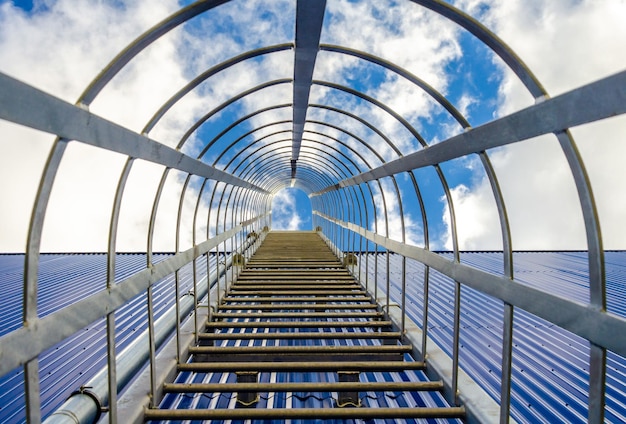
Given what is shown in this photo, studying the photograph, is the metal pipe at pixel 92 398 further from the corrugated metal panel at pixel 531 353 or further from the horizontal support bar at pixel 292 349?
the corrugated metal panel at pixel 531 353

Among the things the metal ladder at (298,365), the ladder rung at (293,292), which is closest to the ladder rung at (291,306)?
the metal ladder at (298,365)

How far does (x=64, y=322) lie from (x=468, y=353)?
19.3 feet

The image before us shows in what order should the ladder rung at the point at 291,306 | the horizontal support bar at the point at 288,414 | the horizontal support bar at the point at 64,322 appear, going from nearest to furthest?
the horizontal support bar at the point at 64,322 < the horizontal support bar at the point at 288,414 < the ladder rung at the point at 291,306

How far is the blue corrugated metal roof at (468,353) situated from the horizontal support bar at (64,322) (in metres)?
2.37

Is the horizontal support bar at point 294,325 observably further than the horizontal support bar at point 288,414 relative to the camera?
Yes

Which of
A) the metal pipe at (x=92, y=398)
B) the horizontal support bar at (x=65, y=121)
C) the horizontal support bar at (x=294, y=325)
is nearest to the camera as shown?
the horizontal support bar at (x=65, y=121)

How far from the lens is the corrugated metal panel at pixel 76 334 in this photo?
16.8 feet

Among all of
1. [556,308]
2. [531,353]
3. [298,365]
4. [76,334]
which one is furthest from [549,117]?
[76,334]

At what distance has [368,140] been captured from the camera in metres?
6.67

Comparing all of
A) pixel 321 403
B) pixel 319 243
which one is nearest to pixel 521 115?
pixel 321 403

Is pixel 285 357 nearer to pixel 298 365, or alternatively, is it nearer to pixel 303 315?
pixel 298 365

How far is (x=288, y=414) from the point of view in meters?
3.07

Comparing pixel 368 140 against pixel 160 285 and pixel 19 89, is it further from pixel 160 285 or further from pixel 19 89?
pixel 160 285

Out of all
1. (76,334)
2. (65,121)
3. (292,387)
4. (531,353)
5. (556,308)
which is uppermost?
(65,121)
